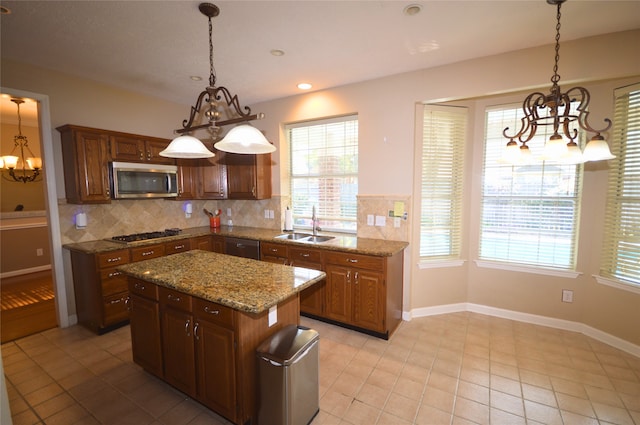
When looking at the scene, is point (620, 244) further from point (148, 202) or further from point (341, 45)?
point (148, 202)

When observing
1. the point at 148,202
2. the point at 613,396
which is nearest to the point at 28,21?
the point at 148,202

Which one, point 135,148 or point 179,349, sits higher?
point 135,148

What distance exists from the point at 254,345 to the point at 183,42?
259 cm

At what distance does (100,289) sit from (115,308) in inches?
11.0

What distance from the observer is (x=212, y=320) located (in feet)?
5.64

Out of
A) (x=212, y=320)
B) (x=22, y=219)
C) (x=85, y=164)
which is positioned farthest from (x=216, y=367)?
(x=22, y=219)

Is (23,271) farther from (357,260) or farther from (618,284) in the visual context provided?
(618,284)

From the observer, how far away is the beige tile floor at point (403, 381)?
6.22 ft

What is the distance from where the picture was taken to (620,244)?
2609 mm

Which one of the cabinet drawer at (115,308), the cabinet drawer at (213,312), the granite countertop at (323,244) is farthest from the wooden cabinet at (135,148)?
the cabinet drawer at (213,312)

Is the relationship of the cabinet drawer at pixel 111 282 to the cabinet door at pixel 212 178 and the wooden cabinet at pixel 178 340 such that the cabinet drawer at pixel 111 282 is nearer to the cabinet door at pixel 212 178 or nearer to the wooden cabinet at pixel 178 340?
the wooden cabinet at pixel 178 340

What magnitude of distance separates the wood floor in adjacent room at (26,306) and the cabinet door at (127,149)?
210 cm

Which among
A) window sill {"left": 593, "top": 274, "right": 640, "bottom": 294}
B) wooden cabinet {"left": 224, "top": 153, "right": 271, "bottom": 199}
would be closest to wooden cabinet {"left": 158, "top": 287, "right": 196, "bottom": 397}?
wooden cabinet {"left": 224, "top": 153, "right": 271, "bottom": 199}

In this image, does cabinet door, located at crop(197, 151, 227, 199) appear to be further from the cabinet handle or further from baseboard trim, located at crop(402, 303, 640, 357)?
baseboard trim, located at crop(402, 303, 640, 357)
